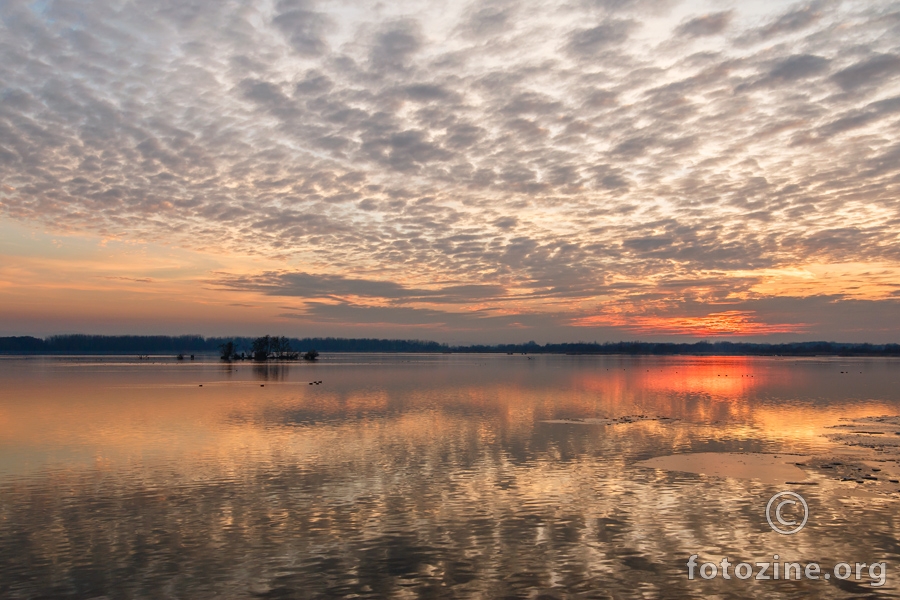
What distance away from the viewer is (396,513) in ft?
61.0

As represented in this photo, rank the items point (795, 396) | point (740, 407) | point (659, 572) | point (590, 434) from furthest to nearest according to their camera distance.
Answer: point (795, 396)
point (740, 407)
point (590, 434)
point (659, 572)

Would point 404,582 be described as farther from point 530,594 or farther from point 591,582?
point 591,582

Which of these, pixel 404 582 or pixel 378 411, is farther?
pixel 378 411

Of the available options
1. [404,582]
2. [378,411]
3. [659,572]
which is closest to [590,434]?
[378,411]

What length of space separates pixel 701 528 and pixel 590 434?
1755 cm

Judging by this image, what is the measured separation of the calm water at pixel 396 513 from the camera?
44.6ft

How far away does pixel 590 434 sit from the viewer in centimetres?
3484

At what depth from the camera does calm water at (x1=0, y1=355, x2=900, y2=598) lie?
13586 millimetres

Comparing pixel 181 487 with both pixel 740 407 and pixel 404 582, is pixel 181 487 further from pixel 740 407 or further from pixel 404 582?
pixel 740 407

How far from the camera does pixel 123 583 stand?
13.3m

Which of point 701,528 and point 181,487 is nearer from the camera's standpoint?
point 701,528

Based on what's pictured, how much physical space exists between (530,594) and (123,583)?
8222 mm

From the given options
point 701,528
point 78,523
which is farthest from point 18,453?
point 701,528

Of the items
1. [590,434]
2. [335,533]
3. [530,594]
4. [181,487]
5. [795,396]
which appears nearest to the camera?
[530,594]
